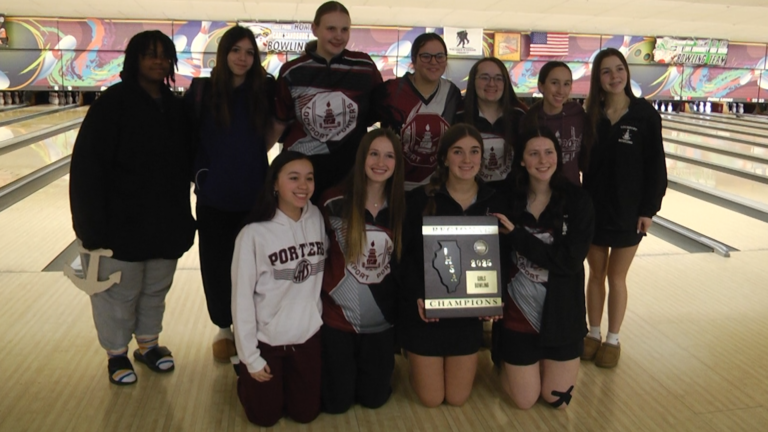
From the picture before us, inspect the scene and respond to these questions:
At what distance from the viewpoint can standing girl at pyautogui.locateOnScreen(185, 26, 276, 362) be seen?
183 cm

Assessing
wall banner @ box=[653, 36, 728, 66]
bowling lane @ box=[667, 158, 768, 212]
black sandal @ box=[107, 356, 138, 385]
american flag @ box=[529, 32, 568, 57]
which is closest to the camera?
black sandal @ box=[107, 356, 138, 385]

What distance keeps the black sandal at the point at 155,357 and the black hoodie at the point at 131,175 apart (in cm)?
36

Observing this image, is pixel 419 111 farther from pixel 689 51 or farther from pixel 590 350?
pixel 689 51

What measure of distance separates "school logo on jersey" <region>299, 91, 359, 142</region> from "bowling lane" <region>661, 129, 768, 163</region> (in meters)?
5.32

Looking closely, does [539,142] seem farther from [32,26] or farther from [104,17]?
[32,26]

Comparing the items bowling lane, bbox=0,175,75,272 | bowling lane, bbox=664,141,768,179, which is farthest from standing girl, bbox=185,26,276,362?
bowling lane, bbox=664,141,768,179

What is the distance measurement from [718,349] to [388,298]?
127 centimetres

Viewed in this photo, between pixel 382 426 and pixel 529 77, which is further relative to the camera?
pixel 529 77

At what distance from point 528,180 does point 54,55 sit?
883 centimetres

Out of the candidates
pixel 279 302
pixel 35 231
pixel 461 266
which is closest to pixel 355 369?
pixel 279 302

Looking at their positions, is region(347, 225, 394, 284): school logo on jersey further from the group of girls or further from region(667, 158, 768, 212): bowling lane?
region(667, 158, 768, 212): bowling lane

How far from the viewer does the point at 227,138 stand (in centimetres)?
186

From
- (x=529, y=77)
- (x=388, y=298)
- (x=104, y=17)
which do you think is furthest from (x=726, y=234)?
(x=104, y=17)

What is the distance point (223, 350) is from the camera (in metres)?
2.06
